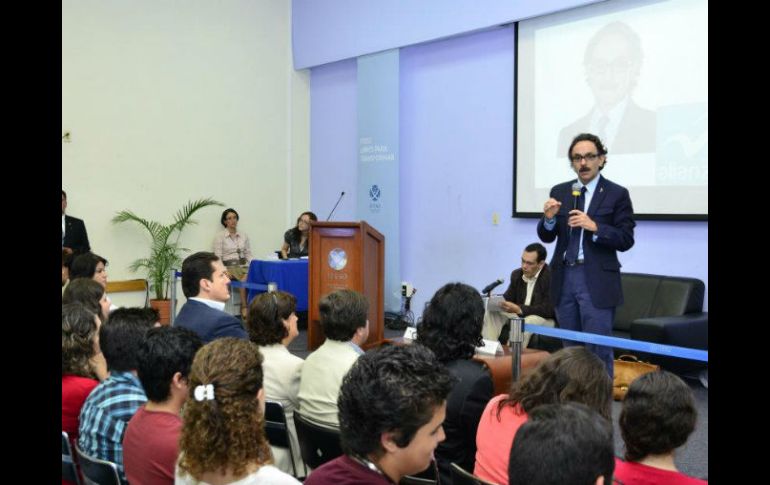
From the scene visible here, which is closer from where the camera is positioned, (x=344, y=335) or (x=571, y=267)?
(x=344, y=335)

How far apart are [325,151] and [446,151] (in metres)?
2.22

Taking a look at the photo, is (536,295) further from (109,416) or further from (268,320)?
(109,416)

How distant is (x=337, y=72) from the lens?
9281 mm

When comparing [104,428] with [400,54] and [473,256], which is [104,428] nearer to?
[473,256]

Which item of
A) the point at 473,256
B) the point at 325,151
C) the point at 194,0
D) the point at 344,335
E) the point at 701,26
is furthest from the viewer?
the point at 325,151

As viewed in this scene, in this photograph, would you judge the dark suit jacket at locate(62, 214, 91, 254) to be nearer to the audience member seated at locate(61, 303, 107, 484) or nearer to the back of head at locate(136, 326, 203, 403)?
the audience member seated at locate(61, 303, 107, 484)

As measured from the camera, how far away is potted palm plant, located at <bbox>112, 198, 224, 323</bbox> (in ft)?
27.3

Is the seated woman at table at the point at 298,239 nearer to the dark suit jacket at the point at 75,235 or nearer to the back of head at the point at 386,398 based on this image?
the dark suit jacket at the point at 75,235

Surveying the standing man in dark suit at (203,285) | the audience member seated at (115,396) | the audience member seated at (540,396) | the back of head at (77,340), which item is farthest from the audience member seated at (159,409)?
the standing man in dark suit at (203,285)

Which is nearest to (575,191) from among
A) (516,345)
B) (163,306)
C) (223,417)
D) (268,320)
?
(516,345)

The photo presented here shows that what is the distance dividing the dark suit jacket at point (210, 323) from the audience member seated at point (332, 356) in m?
0.51

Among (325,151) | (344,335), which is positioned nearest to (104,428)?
(344,335)
